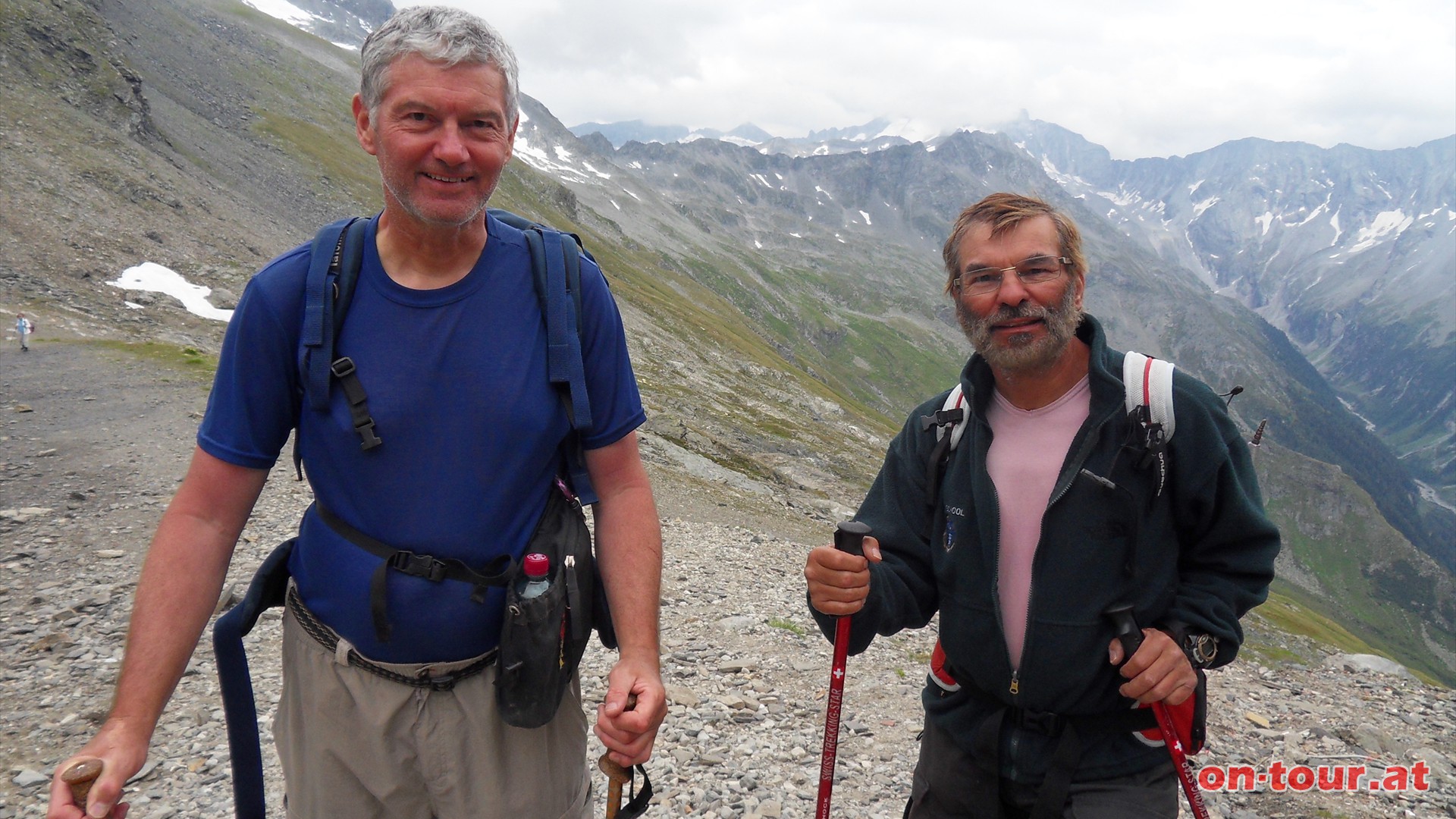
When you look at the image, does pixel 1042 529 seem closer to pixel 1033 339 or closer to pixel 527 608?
pixel 1033 339

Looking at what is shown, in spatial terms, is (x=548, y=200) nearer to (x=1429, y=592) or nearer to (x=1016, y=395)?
(x=1016, y=395)

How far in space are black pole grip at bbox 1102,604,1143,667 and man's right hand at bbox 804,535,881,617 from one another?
119 centimetres

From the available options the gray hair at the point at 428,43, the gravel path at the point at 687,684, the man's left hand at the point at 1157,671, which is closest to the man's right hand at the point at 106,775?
the gray hair at the point at 428,43

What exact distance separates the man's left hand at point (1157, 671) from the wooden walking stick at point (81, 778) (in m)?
4.30

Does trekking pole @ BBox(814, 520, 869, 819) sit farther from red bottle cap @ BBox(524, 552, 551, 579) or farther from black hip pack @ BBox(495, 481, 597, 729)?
red bottle cap @ BBox(524, 552, 551, 579)

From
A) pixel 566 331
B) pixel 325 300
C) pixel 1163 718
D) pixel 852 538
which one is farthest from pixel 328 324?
pixel 1163 718

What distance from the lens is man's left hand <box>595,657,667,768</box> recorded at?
307 cm

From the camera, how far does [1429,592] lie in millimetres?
177125

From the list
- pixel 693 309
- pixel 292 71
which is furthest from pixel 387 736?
pixel 292 71

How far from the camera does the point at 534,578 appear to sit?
3246 mm

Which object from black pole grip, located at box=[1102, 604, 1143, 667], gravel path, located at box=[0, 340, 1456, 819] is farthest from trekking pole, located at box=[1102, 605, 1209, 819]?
gravel path, located at box=[0, 340, 1456, 819]

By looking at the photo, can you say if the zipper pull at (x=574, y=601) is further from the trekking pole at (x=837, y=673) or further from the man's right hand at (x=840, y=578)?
the trekking pole at (x=837, y=673)

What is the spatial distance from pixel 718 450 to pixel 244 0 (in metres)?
223

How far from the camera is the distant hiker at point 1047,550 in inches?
152
